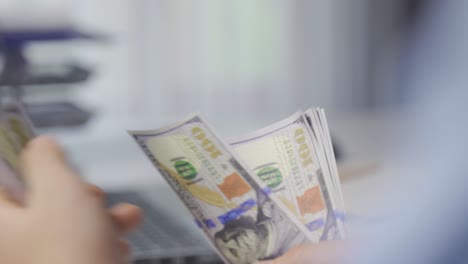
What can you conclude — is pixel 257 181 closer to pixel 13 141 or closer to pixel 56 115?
pixel 13 141

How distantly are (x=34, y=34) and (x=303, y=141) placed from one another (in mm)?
994

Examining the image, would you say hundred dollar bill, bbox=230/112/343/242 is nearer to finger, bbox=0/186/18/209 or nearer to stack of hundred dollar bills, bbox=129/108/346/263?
stack of hundred dollar bills, bbox=129/108/346/263

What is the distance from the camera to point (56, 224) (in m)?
0.44

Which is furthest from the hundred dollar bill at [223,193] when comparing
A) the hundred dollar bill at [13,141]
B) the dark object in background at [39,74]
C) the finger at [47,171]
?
the dark object in background at [39,74]

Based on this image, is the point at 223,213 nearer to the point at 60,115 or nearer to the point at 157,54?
the point at 60,115

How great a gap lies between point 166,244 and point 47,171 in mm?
488

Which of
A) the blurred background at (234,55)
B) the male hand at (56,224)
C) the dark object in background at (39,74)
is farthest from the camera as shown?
the blurred background at (234,55)

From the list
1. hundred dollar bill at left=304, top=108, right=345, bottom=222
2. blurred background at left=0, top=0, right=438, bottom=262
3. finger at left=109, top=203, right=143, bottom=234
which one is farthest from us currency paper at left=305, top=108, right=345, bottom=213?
blurred background at left=0, top=0, right=438, bottom=262

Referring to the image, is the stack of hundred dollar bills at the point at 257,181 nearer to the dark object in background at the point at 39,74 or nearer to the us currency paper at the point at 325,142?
the us currency paper at the point at 325,142

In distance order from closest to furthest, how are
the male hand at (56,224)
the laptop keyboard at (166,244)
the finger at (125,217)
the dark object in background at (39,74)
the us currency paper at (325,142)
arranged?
the male hand at (56,224), the finger at (125,217), the us currency paper at (325,142), the laptop keyboard at (166,244), the dark object in background at (39,74)

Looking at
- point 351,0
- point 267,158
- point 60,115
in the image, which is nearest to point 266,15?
point 351,0

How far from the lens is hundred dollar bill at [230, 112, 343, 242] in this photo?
Result: 71 cm

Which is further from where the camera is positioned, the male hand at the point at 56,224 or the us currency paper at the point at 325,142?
the us currency paper at the point at 325,142

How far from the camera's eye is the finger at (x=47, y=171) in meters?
0.45
